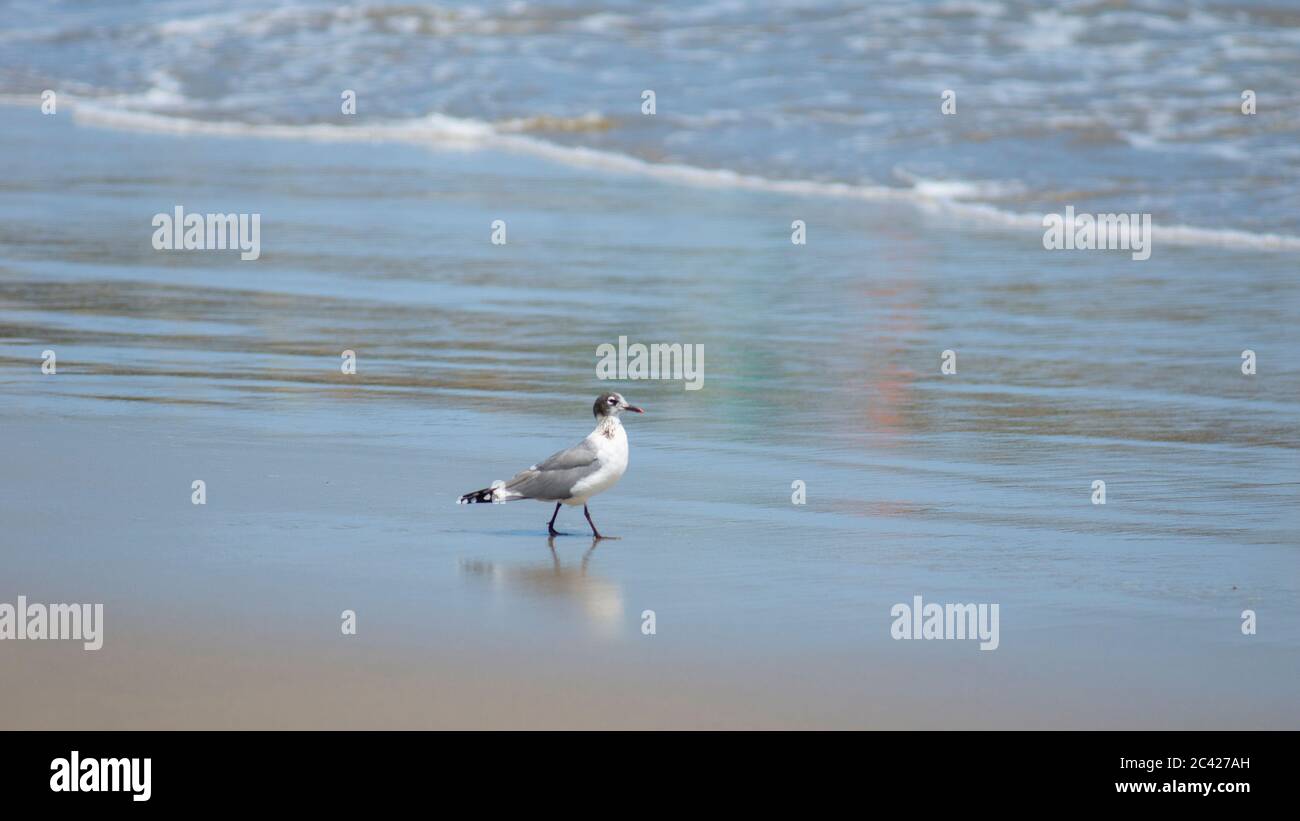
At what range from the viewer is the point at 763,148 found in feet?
67.7

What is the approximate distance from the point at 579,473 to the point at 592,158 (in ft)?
43.9

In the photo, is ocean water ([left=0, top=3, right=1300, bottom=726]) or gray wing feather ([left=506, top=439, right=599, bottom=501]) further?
gray wing feather ([left=506, top=439, right=599, bottom=501])

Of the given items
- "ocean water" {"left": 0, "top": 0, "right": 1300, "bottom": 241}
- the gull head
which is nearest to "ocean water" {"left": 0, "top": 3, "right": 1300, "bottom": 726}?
"ocean water" {"left": 0, "top": 0, "right": 1300, "bottom": 241}

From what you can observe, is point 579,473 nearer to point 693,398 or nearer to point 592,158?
point 693,398

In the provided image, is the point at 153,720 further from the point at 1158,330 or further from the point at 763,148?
the point at 763,148

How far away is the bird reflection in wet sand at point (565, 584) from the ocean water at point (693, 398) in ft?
0.07

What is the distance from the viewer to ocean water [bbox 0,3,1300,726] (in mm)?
6008

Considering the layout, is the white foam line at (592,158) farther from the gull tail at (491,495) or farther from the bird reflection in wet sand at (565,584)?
the bird reflection in wet sand at (565,584)

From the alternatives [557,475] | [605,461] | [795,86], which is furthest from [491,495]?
[795,86]

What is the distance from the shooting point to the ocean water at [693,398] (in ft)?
19.7

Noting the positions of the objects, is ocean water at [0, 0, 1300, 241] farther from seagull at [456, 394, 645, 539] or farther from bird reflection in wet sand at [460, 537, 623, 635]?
bird reflection in wet sand at [460, 537, 623, 635]

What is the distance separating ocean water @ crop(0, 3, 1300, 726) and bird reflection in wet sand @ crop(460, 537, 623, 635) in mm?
22

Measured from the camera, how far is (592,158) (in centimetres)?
2053
